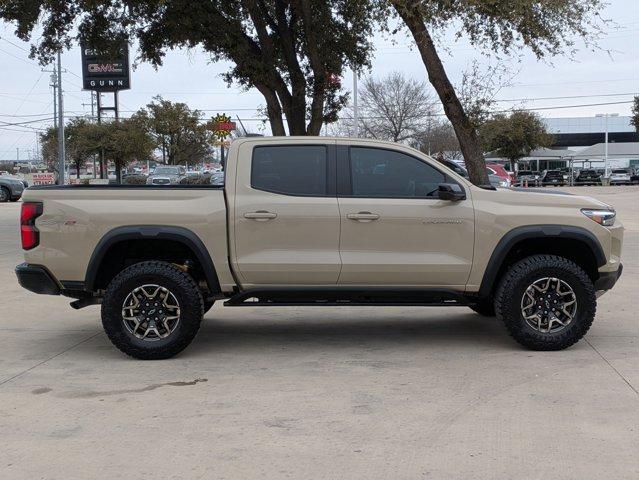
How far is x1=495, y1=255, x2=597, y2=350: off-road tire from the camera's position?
634 cm

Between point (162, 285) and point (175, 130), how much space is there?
63.1 metres

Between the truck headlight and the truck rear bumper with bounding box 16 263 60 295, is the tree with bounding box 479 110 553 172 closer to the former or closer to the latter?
the truck headlight

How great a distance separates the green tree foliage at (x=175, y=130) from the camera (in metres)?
65.4

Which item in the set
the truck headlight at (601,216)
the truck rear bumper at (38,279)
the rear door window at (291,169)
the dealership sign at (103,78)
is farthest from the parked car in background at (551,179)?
the truck rear bumper at (38,279)

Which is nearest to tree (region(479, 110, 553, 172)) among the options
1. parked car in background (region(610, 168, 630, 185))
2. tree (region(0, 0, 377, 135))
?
parked car in background (region(610, 168, 630, 185))

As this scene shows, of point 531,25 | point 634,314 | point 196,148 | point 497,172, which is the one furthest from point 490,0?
point 196,148

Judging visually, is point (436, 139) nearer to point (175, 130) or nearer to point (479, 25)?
point (175, 130)

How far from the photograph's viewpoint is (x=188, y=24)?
55.4 ft

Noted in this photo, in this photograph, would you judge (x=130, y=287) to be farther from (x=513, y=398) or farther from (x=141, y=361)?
(x=513, y=398)

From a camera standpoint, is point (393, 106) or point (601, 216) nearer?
point (601, 216)

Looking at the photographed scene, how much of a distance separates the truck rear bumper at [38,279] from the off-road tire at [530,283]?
4033 mm

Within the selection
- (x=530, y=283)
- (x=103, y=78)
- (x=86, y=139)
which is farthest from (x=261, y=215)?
(x=103, y=78)

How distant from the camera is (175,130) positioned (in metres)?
67.1

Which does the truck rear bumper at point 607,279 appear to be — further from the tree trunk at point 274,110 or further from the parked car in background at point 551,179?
the parked car in background at point 551,179
